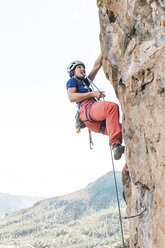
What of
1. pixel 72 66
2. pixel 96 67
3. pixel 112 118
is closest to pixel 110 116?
pixel 112 118

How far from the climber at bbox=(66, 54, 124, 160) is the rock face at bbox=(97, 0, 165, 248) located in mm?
354

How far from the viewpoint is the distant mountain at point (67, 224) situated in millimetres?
122919

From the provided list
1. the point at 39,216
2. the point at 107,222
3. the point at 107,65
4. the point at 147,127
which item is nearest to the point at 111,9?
the point at 107,65

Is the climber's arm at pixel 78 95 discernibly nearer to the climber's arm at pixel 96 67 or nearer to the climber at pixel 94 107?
the climber at pixel 94 107

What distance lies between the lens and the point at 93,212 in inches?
6944

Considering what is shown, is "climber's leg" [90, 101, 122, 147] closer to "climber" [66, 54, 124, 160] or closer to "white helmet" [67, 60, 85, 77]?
"climber" [66, 54, 124, 160]

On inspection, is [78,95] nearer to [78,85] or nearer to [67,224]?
[78,85]

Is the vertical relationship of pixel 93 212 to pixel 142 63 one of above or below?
below

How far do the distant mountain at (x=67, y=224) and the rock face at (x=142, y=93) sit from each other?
118 m

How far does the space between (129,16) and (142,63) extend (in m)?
0.97

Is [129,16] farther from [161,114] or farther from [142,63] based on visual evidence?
[161,114]

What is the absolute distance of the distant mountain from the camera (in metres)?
123

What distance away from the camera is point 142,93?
432cm

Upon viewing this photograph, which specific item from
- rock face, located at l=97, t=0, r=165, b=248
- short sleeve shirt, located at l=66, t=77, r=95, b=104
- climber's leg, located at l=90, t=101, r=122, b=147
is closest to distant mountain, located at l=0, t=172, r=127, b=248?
short sleeve shirt, located at l=66, t=77, r=95, b=104
